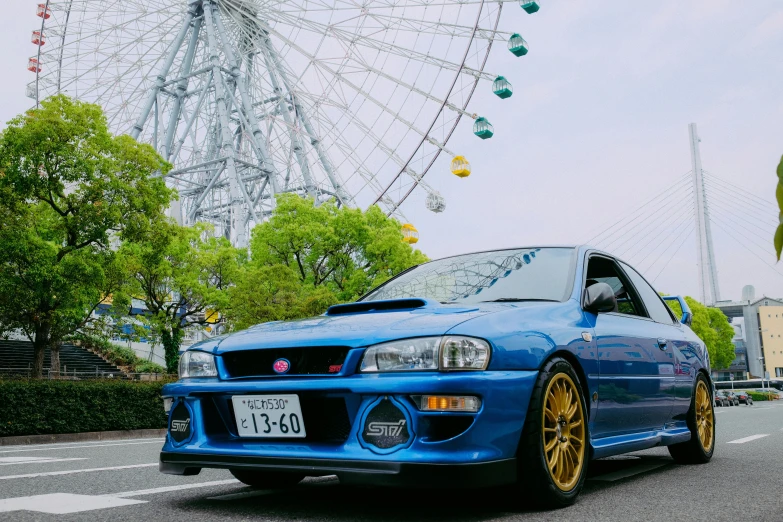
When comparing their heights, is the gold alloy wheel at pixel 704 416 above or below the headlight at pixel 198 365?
below

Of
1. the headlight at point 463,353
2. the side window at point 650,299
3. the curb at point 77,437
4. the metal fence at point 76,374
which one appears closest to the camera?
the headlight at point 463,353

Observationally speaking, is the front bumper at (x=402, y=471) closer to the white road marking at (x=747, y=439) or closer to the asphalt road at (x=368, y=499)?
the asphalt road at (x=368, y=499)

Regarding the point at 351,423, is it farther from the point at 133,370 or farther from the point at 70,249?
the point at 133,370

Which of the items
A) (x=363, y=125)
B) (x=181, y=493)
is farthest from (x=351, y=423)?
(x=363, y=125)

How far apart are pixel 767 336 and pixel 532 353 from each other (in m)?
107

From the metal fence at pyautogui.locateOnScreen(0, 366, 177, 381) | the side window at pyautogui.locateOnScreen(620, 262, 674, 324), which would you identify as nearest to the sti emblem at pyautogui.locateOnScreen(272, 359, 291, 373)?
the side window at pyautogui.locateOnScreen(620, 262, 674, 324)

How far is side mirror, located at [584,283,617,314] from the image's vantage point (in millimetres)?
3939

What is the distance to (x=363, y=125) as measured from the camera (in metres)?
28.6

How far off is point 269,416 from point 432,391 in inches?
28.4

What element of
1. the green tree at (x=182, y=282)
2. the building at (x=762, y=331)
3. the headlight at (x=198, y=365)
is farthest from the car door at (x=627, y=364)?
the building at (x=762, y=331)

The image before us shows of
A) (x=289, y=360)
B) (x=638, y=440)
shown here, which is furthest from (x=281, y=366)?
(x=638, y=440)

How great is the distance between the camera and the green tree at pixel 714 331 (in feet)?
212

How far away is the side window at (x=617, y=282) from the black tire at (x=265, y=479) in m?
2.06

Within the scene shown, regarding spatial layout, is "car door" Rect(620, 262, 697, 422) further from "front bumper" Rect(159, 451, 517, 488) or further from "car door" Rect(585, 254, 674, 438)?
"front bumper" Rect(159, 451, 517, 488)
